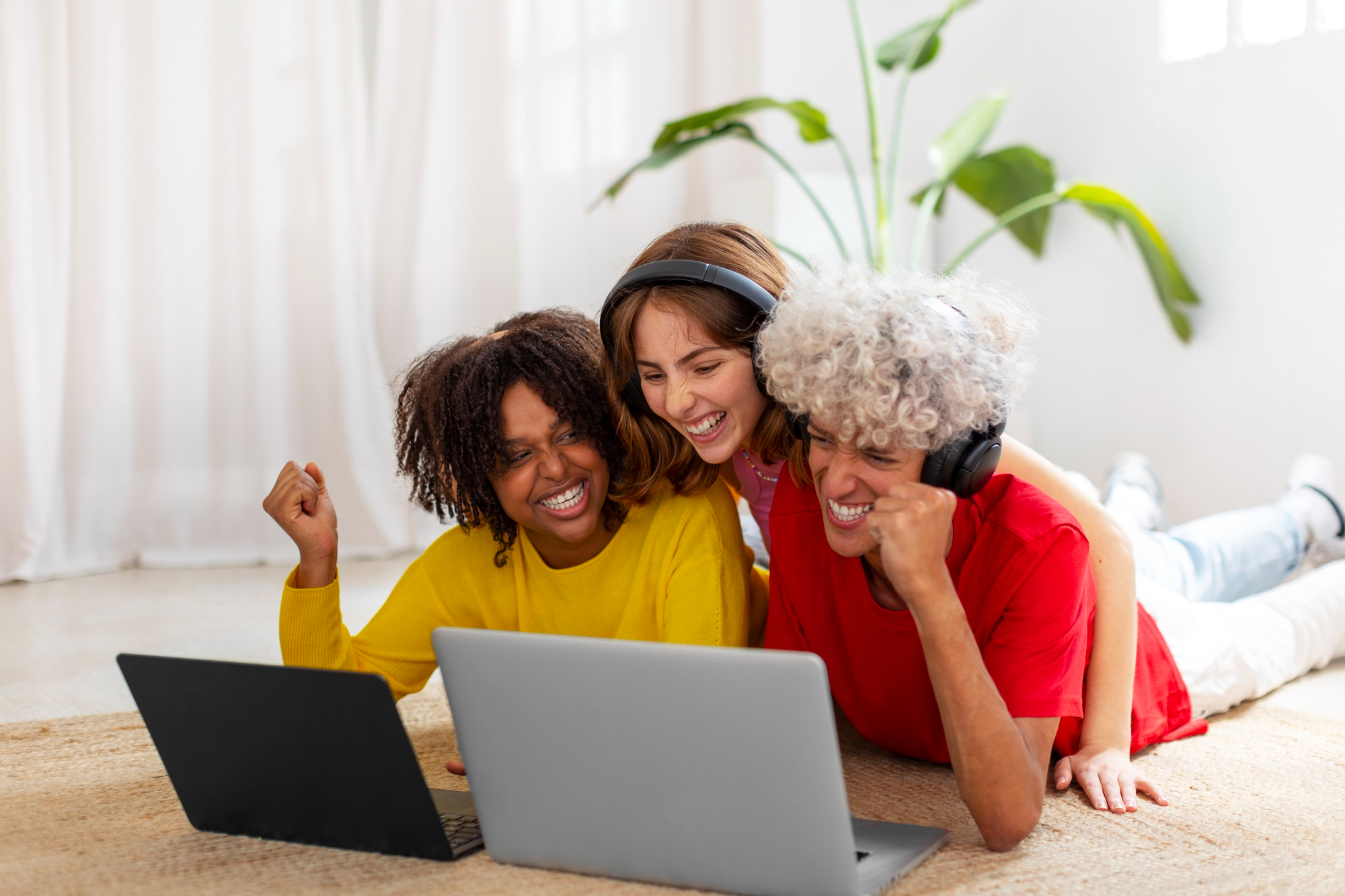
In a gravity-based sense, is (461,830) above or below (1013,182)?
below

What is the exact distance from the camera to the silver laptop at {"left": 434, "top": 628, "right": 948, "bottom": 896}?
0.91 m

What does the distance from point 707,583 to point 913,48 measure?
2167 millimetres

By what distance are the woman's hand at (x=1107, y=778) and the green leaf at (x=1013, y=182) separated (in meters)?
2.30

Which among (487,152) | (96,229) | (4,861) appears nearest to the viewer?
(4,861)

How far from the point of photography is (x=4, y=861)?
1.19 meters

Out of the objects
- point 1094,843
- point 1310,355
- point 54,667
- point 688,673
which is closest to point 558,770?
point 688,673

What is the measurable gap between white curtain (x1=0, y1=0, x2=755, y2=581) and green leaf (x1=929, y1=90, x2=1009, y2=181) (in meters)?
0.99

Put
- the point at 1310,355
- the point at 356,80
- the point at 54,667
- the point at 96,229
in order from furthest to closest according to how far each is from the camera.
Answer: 1. the point at 356,80
2. the point at 96,229
3. the point at 1310,355
4. the point at 54,667

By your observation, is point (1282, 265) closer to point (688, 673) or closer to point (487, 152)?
point (487, 152)

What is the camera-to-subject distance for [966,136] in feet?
10.5

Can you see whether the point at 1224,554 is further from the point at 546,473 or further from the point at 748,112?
the point at 748,112

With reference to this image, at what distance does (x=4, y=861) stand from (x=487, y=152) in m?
2.88

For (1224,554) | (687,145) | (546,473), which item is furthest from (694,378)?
(687,145)

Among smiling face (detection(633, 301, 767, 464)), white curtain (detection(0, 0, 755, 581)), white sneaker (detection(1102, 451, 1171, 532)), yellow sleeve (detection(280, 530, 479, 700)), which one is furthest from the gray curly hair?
white curtain (detection(0, 0, 755, 581))
